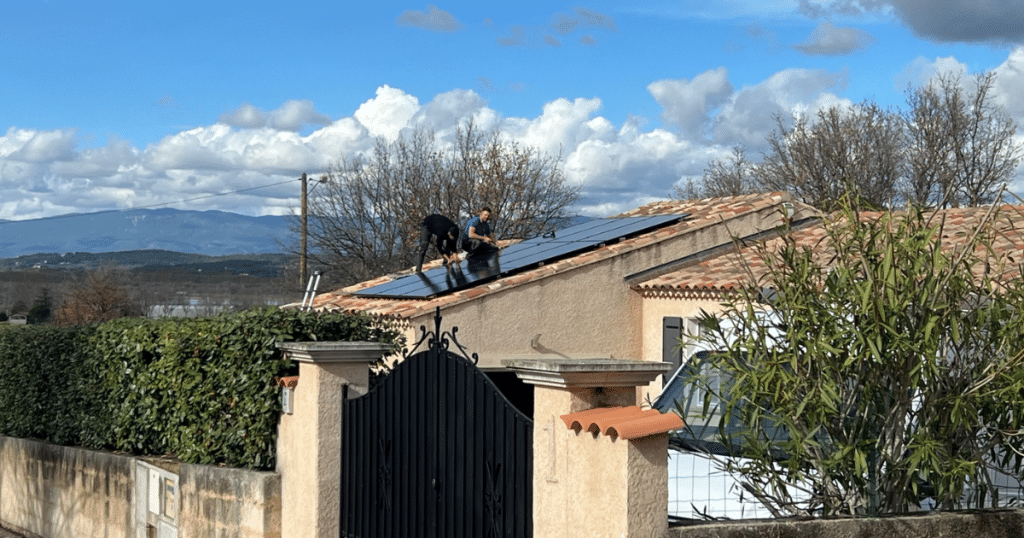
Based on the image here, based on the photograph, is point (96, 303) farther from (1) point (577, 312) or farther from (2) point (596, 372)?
(2) point (596, 372)

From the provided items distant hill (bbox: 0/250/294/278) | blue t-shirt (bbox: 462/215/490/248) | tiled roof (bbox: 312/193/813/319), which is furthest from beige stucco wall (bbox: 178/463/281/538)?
distant hill (bbox: 0/250/294/278)

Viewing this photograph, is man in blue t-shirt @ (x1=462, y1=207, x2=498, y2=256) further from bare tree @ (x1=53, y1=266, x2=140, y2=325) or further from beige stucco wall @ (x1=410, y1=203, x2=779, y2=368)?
bare tree @ (x1=53, y1=266, x2=140, y2=325)

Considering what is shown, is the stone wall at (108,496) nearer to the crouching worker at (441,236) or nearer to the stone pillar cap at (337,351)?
the stone pillar cap at (337,351)

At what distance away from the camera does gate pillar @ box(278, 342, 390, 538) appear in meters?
7.79

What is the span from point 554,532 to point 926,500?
88.6 inches

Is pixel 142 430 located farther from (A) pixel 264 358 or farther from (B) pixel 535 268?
(B) pixel 535 268

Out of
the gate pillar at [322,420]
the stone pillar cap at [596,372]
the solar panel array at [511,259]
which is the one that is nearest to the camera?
the stone pillar cap at [596,372]

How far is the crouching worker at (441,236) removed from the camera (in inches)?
699

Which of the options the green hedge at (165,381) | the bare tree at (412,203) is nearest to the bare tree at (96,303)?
the bare tree at (412,203)

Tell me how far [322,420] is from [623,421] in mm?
3332

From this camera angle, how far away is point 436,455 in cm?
667

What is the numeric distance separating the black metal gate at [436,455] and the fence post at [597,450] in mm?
262

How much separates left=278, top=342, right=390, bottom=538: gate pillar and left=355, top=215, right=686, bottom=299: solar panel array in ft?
23.3

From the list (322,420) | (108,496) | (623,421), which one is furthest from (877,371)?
(108,496)
